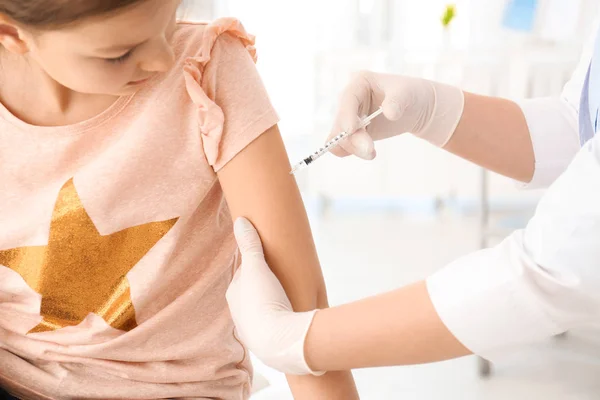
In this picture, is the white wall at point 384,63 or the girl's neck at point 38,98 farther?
the white wall at point 384,63

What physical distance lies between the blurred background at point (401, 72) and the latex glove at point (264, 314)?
1.90m

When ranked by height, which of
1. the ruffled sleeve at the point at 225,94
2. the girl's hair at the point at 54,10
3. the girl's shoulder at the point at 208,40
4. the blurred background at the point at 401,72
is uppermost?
the girl's hair at the point at 54,10

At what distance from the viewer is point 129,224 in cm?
108

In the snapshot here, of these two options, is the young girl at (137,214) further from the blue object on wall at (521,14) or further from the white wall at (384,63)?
the blue object on wall at (521,14)

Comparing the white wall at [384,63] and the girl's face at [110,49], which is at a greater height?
the girl's face at [110,49]

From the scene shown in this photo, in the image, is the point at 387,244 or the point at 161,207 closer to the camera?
the point at 161,207

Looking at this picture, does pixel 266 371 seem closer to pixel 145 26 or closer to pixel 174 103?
pixel 174 103

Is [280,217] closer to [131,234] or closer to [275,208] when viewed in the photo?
[275,208]

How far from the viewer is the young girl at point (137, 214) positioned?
3.44 feet

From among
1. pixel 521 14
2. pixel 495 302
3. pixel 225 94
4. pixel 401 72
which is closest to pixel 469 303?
pixel 495 302

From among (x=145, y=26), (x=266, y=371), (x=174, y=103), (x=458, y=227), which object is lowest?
(x=458, y=227)

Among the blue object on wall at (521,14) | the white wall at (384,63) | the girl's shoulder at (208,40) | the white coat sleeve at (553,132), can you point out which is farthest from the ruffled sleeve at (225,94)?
the blue object on wall at (521,14)

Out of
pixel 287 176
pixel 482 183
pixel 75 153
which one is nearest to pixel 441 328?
pixel 287 176

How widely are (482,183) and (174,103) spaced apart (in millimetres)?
1886
